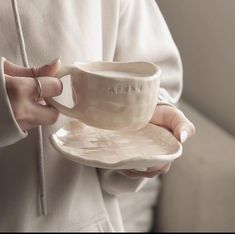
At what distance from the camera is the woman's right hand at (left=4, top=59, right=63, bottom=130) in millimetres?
359

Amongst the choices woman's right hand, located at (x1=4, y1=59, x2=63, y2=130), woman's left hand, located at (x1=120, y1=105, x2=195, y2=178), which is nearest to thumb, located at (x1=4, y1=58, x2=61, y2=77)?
woman's right hand, located at (x1=4, y1=59, x2=63, y2=130)

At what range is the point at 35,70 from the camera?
1.26 ft

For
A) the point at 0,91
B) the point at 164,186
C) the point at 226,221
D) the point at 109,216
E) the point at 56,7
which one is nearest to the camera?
the point at 0,91

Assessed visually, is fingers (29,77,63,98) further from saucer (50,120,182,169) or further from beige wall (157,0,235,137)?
beige wall (157,0,235,137)

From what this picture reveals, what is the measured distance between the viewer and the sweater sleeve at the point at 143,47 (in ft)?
1.72

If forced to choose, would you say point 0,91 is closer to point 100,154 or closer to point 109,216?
point 100,154

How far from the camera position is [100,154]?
418mm

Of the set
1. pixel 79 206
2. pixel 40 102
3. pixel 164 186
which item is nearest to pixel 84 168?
pixel 79 206

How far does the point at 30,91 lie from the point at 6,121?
0.10ft

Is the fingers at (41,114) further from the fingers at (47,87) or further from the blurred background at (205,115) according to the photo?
the blurred background at (205,115)

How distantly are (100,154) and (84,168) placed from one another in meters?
0.11

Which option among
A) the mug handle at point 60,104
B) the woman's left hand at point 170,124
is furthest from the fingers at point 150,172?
the mug handle at point 60,104

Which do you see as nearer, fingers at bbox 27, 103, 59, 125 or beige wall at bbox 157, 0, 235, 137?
fingers at bbox 27, 103, 59, 125

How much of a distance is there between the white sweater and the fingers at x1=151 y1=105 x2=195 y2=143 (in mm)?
38
